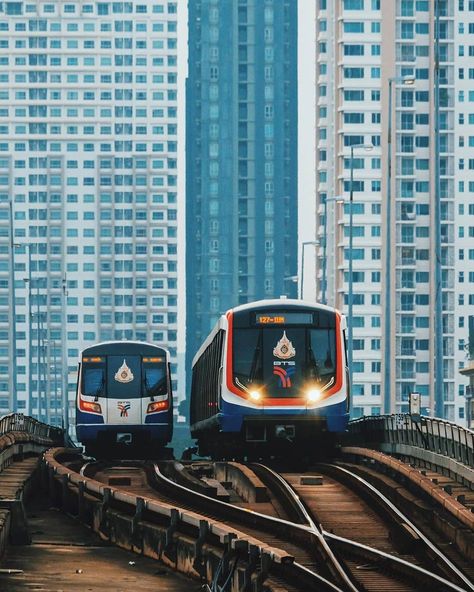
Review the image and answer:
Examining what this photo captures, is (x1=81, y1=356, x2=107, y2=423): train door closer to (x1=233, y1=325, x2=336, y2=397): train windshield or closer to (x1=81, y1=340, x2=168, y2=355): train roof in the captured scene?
(x1=81, y1=340, x2=168, y2=355): train roof

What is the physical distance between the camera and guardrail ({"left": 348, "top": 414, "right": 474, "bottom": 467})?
1191 inches

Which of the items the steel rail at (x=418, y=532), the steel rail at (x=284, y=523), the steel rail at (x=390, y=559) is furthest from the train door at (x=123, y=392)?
the steel rail at (x=390, y=559)

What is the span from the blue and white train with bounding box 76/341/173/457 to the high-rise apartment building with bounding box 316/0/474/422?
4882 inches

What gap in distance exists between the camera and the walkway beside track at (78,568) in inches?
754

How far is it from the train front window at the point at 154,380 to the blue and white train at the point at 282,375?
11040mm

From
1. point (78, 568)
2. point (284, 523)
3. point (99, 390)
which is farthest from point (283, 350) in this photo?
point (78, 568)

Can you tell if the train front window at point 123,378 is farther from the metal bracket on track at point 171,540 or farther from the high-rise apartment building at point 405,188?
the high-rise apartment building at point 405,188

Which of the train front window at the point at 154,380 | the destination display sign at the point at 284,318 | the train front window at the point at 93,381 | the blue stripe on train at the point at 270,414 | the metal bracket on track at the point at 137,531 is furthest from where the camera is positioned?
the train front window at the point at 154,380

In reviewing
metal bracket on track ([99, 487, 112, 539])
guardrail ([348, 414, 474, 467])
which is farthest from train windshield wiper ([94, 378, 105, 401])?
metal bracket on track ([99, 487, 112, 539])

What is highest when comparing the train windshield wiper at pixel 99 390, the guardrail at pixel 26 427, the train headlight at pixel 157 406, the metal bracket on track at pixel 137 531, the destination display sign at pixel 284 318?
the destination display sign at pixel 284 318

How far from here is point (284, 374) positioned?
3778 centimetres

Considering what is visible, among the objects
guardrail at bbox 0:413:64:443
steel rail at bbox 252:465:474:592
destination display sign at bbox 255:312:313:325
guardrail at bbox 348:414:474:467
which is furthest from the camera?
guardrail at bbox 0:413:64:443

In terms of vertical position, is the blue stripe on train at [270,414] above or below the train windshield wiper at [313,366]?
below

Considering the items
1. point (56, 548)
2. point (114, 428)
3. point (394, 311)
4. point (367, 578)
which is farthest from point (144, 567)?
point (394, 311)
